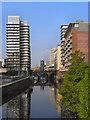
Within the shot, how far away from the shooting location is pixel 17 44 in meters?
134

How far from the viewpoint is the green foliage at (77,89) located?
1970 centimetres

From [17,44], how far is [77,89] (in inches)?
4563

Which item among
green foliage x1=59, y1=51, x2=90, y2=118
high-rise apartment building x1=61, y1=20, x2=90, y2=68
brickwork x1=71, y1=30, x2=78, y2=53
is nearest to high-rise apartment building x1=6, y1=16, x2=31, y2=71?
high-rise apartment building x1=61, y1=20, x2=90, y2=68

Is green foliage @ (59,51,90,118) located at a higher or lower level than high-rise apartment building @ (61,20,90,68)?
lower

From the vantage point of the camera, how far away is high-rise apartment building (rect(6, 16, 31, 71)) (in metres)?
A: 133

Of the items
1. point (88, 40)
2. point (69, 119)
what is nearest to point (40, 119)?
point (69, 119)

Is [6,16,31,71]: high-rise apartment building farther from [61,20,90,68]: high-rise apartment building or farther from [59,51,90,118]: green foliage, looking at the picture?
[59,51,90,118]: green foliage

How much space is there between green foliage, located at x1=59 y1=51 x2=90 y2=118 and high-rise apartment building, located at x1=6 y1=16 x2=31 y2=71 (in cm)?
10890

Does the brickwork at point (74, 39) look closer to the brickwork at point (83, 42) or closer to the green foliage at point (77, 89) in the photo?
the brickwork at point (83, 42)

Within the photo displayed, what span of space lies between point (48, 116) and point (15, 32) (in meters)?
111

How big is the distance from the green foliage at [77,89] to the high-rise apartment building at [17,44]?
109 meters

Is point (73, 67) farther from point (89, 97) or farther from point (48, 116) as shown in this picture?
point (48, 116)

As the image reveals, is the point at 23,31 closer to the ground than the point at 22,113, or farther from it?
farther from it

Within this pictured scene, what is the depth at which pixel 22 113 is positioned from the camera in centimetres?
3064
